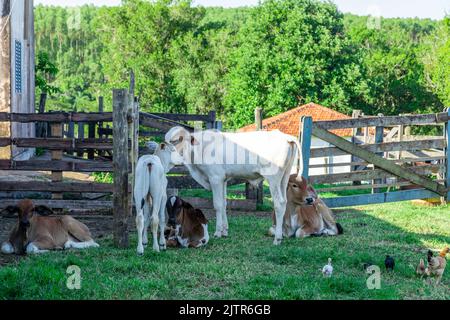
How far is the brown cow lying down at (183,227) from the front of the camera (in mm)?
10156

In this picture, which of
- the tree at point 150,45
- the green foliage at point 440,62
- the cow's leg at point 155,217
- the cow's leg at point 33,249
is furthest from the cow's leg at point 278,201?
the tree at point 150,45

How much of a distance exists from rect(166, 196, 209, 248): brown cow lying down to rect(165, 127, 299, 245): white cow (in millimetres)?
971

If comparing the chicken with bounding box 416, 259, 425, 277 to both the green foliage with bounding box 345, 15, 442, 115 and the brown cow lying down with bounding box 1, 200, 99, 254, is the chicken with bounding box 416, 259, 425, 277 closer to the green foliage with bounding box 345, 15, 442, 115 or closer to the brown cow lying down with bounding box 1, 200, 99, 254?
the brown cow lying down with bounding box 1, 200, 99, 254

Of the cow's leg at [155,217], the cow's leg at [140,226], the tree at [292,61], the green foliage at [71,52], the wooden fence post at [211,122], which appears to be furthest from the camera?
the green foliage at [71,52]

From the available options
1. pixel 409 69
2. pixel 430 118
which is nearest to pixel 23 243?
pixel 430 118

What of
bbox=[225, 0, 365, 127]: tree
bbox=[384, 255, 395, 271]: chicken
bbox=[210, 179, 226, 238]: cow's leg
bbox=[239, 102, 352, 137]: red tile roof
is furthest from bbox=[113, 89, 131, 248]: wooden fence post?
bbox=[225, 0, 365, 127]: tree

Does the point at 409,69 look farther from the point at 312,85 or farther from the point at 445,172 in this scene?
the point at 445,172

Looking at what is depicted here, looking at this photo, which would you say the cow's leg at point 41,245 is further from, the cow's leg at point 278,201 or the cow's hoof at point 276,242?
the cow's leg at point 278,201

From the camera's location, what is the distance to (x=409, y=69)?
2133 inches

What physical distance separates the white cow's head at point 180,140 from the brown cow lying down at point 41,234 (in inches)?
84.8

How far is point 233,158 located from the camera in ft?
38.1

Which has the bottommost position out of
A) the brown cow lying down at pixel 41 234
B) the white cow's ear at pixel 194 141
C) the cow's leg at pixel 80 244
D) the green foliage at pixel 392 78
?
the cow's leg at pixel 80 244

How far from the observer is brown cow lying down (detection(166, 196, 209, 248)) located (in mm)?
10156
